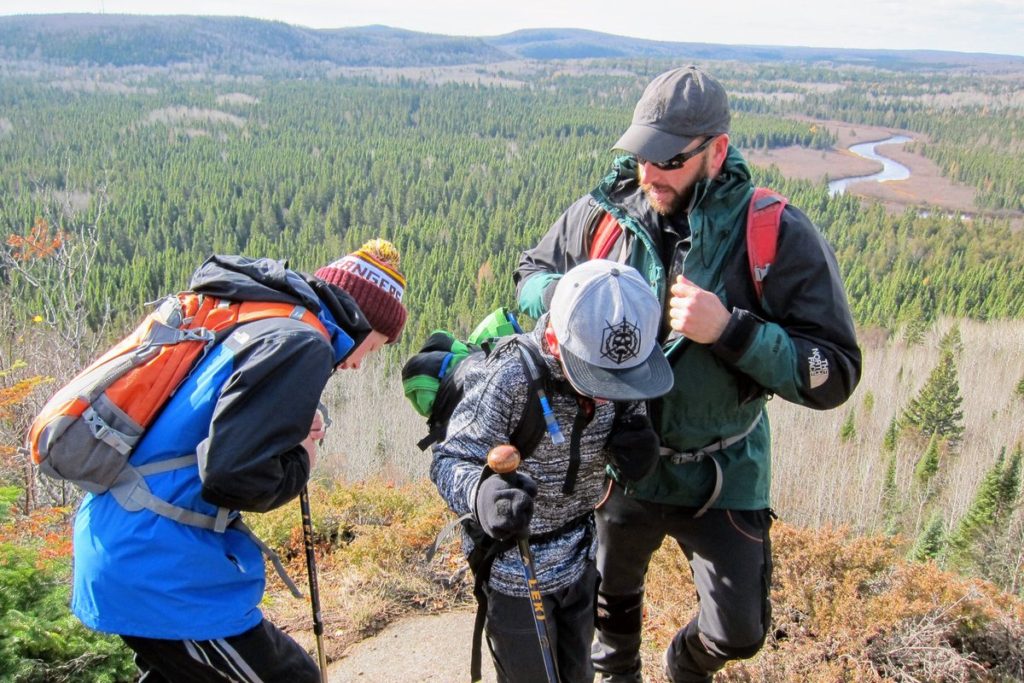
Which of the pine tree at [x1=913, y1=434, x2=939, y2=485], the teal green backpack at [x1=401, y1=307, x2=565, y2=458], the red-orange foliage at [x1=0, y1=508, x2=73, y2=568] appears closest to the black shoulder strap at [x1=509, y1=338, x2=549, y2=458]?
the teal green backpack at [x1=401, y1=307, x2=565, y2=458]

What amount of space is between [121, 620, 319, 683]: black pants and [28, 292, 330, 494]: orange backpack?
53 cm

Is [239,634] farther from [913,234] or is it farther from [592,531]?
[913,234]

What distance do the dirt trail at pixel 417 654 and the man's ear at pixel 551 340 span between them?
2.28m

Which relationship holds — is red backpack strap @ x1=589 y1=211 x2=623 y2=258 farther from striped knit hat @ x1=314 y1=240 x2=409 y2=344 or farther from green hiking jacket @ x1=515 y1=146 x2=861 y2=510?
striped knit hat @ x1=314 y1=240 x2=409 y2=344

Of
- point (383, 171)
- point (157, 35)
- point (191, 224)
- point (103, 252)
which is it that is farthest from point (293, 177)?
point (157, 35)

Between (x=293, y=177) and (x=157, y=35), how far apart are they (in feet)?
406

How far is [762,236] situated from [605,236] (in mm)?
634

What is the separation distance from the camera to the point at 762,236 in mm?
2762

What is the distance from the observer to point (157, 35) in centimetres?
18588

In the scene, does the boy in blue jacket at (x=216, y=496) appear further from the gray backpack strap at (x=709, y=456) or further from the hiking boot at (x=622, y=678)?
the hiking boot at (x=622, y=678)

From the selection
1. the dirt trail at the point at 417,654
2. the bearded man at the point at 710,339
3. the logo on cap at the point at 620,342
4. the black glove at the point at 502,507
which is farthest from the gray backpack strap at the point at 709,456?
the dirt trail at the point at 417,654

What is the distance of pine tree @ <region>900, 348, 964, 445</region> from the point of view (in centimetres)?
3186

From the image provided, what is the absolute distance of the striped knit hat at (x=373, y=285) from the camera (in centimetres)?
281

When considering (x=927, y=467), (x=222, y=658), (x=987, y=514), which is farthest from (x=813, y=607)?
(x=927, y=467)
